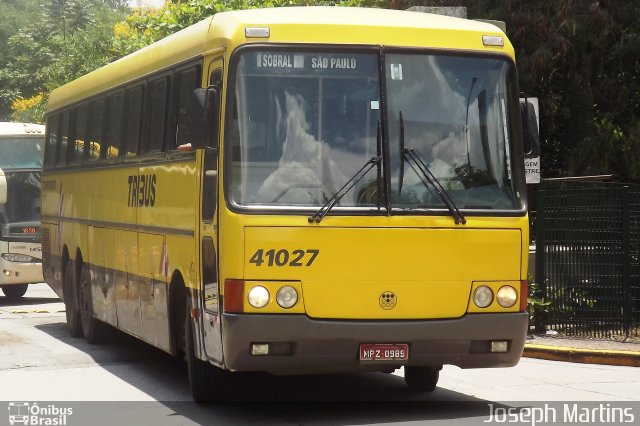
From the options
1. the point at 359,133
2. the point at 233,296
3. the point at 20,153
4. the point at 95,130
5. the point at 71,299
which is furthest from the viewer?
the point at 20,153

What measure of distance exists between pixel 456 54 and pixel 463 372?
431 cm

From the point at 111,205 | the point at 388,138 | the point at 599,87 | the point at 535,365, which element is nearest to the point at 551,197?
the point at 535,365

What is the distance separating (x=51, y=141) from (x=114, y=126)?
4.84 meters

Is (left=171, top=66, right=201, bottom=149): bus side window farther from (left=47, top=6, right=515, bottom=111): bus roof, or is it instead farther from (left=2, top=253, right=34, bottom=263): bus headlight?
(left=2, top=253, right=34, bottom=263): bus headlight

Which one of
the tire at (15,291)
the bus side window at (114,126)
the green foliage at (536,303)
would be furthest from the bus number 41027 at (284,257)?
the tire at (15,291)

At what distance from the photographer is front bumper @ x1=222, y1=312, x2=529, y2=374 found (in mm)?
10289

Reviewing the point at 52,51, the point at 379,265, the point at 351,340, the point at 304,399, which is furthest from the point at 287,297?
the point at 52,51

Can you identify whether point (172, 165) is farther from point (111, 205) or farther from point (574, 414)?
point (574, 414)

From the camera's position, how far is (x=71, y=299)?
1786 centimetres

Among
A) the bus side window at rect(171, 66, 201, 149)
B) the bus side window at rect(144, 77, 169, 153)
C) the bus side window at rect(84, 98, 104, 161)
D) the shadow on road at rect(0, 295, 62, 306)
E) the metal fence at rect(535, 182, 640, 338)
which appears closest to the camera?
the bus side window at rect(171, 66, 201, 149)

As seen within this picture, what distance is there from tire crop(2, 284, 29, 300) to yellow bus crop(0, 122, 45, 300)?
545 mm

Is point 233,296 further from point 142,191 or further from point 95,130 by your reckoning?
point 95,130

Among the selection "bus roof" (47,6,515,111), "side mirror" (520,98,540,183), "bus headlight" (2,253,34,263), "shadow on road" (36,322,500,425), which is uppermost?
"bus roof" (47,6,515,111)

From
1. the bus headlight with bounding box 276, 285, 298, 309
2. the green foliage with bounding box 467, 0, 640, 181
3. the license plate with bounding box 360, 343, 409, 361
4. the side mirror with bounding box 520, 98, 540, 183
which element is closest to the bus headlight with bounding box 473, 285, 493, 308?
the license plate with bounding box 360, 343, 409, 361
